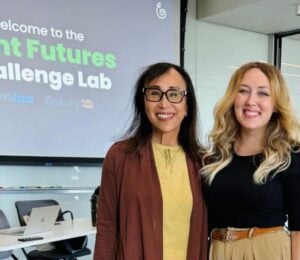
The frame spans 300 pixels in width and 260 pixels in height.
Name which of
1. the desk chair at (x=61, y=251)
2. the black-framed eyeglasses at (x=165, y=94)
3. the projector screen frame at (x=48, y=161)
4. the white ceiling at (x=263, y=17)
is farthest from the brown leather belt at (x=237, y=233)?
the white ceiling at (x=263, y=17)

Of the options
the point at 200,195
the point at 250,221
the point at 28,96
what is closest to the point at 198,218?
the point at 200,195

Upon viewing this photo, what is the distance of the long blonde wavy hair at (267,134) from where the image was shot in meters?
1.65

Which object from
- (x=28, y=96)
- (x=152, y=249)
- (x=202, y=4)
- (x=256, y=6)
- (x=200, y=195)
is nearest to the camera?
(x=152, y=249)

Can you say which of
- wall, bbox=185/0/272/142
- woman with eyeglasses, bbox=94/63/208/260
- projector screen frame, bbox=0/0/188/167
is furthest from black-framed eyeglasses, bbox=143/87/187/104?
wall, bbox=185/0/272/142

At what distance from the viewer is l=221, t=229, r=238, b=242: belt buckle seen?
167 cm

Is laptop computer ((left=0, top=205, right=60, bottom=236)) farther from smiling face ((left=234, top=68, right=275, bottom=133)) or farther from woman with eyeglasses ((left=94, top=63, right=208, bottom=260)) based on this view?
smiling face ((left=234, top=68, right=275, bottom=133))

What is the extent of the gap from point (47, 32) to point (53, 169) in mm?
1387

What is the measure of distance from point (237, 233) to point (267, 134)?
0.41 metres

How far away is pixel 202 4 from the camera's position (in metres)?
5.80

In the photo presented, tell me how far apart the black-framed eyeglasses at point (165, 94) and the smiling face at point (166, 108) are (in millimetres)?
10

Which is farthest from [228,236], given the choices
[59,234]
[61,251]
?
[61,251]

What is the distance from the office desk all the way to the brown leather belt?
1360 millimetres

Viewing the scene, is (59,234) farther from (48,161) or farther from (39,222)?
(48,161)

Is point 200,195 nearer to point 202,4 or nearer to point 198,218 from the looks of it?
point 198,218
